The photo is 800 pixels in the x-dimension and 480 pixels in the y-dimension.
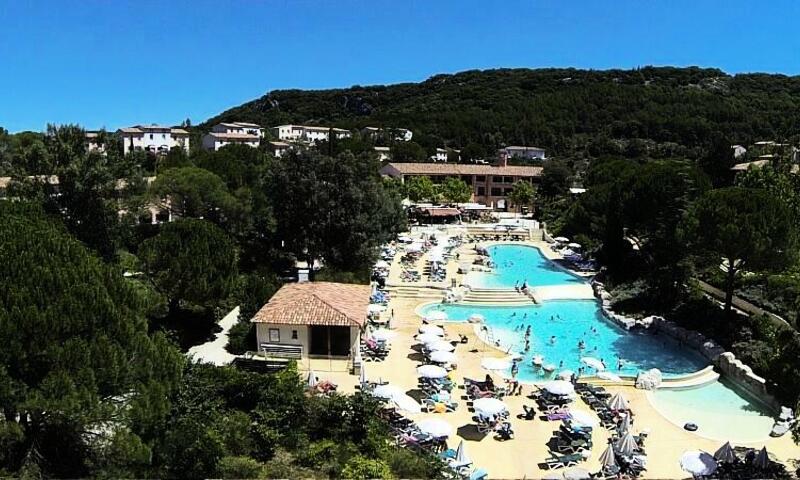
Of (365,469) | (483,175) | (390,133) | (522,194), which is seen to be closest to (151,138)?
(390,133)

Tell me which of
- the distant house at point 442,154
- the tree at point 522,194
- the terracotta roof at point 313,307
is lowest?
the terracotta roof at point 313,307

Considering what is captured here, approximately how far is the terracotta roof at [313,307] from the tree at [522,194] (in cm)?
5059

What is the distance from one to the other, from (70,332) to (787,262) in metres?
26.0

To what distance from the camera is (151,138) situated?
333 feet

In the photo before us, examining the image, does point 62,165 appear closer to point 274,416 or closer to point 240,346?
point 240,346

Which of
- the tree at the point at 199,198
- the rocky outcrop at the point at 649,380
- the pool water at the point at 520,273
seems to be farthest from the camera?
the pool water at the point at 520,273

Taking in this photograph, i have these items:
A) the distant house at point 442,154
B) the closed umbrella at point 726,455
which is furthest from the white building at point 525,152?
the closed umbrella at point 726,455

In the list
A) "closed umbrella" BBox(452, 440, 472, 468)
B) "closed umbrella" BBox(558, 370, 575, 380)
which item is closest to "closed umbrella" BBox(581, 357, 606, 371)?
"closed umbrella" BBox(558, 370, 575, 380)

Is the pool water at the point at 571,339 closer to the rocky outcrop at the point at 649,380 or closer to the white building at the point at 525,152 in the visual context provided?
the rocky outcrop at the point at 649,380

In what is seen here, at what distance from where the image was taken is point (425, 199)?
71.4m

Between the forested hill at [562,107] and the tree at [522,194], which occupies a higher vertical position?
the forested hill at [562,107]

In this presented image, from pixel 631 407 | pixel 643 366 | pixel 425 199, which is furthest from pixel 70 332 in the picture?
pixel 425 199

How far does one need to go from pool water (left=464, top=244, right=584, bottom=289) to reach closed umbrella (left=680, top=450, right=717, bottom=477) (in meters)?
22.4

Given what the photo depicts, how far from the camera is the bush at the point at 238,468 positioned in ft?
42.4
